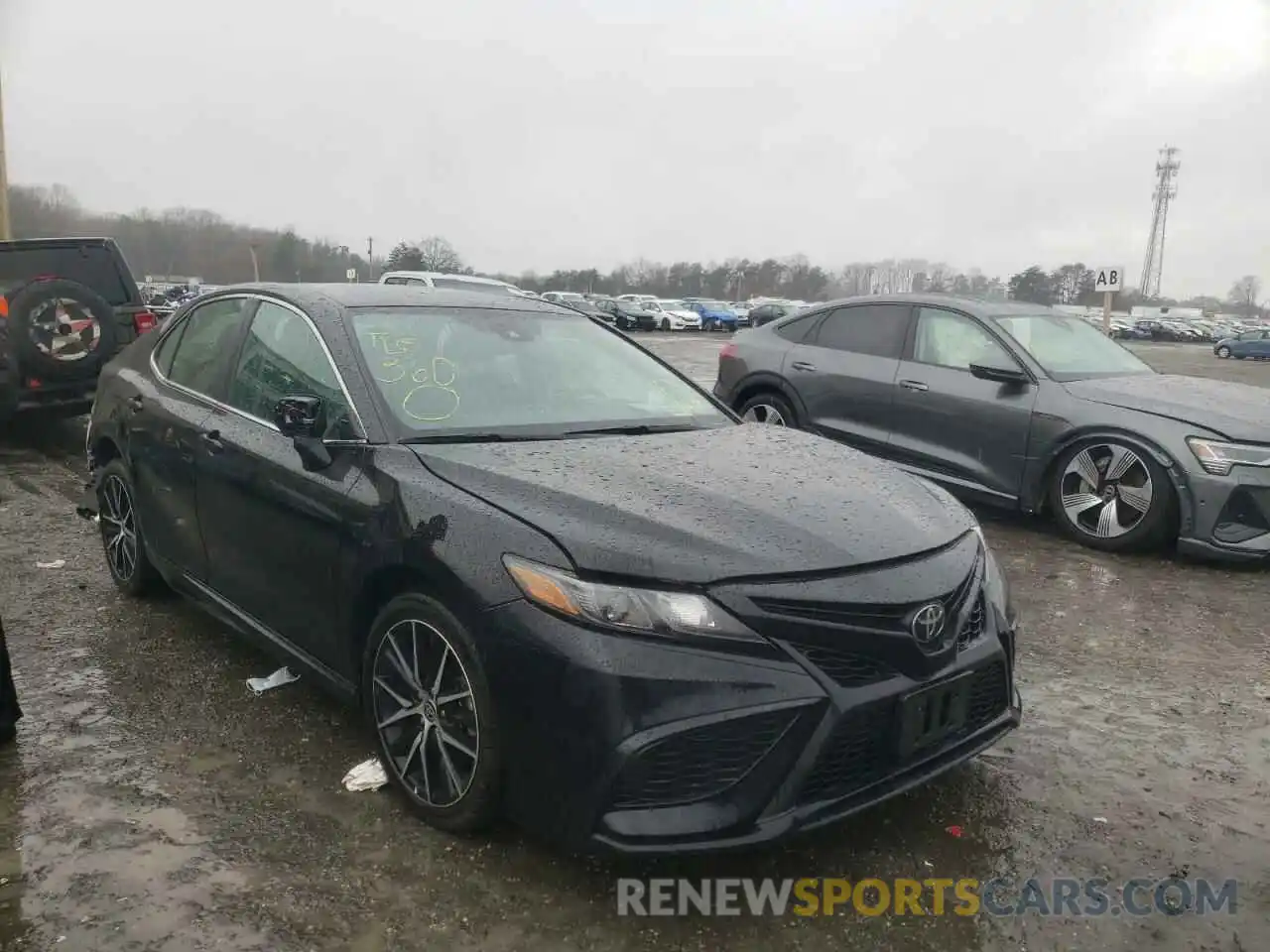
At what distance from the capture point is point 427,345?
3.52m

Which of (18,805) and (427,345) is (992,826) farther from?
(18,805)

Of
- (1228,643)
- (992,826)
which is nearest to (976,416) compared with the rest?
(1228,643)

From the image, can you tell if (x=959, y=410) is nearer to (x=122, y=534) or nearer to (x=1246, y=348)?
(x=122, y=534)

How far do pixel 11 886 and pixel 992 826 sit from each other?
2.74 meters

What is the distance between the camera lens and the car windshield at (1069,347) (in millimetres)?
6395

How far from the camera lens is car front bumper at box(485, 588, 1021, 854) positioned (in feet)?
7.56

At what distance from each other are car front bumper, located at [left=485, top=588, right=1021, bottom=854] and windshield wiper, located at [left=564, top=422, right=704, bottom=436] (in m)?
1.05

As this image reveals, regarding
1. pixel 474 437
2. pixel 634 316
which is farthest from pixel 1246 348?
pixel 474 437

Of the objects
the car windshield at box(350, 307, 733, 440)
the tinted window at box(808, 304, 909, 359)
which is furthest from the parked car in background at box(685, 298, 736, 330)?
the car windshield at box(350, 307, 733, 440)

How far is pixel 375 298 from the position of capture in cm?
373

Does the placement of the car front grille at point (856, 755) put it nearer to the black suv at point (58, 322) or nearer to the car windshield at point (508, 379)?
the car windshield at point (508, 379)

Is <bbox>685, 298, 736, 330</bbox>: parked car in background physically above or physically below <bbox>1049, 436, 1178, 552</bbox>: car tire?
above

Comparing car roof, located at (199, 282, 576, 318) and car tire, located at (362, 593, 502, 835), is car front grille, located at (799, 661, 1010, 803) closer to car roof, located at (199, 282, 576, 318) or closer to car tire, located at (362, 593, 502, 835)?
car tire, located at (362, 593, 502, 835)

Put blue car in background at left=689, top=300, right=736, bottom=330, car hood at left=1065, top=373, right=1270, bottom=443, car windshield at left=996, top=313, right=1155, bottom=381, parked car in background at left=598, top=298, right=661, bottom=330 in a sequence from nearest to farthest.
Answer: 1. car hood at left=1065, top=373, right=1270, bottom=443
2. car windshield at left=996, top=313, right=1155, bottom=381
3. parked car in background at left=598, top=298, right=661, bottom=330
4. blue car in background at left=689, top=300, right=736, bottom=330
